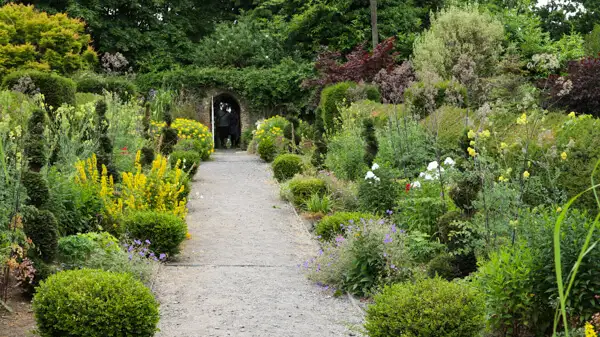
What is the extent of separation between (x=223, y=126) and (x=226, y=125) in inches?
6.7

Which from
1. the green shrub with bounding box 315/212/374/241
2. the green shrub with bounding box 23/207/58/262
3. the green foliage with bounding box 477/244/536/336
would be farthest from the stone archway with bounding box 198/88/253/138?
the green foliage with bounding box 477/244/536/336

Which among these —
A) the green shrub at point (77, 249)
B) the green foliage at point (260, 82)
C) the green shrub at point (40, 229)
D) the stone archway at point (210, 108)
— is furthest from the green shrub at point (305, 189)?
the stone archway at point (210, 108)

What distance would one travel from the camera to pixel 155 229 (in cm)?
693

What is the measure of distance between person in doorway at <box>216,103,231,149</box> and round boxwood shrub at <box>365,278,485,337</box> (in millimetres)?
22235

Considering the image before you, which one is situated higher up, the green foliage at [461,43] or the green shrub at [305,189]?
the green foliage at [461,43]

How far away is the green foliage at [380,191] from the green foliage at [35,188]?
12.5ft

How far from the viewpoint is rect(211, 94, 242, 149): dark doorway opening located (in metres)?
26.2

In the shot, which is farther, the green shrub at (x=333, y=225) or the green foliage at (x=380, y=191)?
the green foliage at (x=380, y=191)

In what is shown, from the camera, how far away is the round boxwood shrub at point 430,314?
4.16 metres

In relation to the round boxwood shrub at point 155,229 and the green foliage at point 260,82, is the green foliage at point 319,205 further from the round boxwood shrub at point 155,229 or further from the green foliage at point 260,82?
the green foliage at point 260,82

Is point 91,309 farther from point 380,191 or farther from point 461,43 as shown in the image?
point 461,43

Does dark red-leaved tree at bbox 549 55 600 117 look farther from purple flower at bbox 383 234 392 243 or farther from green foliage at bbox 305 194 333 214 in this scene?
purple flower at bbox 383 234 392 243

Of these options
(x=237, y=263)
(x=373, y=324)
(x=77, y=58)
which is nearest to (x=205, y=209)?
(x=237, y=263)

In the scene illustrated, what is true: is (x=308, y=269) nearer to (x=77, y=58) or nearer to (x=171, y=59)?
(x=77, y=58)
